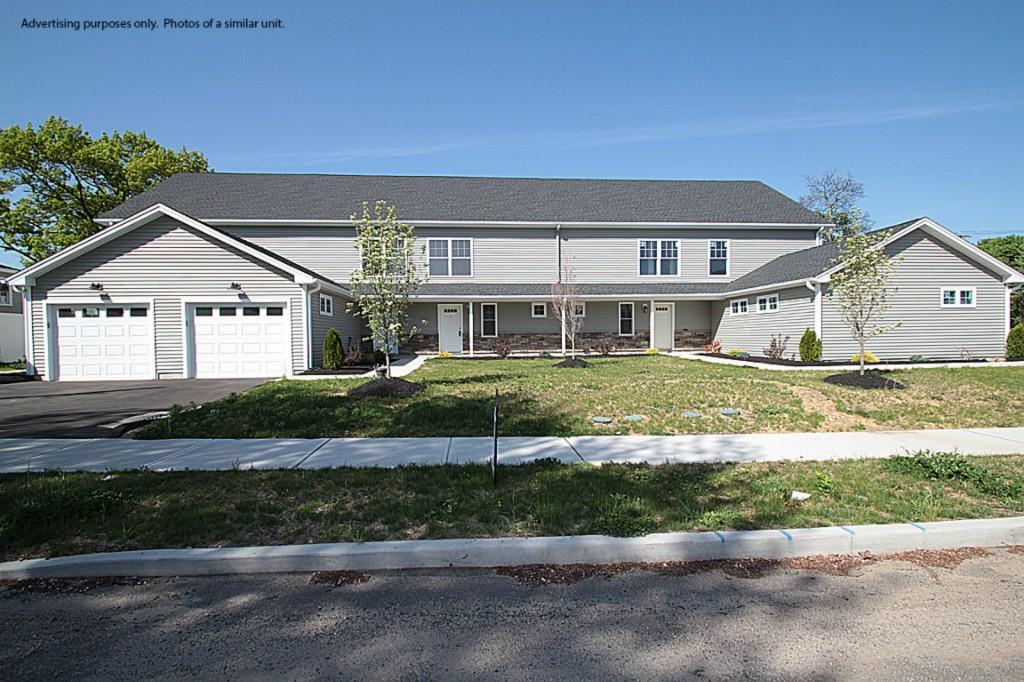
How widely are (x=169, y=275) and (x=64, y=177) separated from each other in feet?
74.4

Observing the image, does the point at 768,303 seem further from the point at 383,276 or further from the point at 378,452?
the point at 378,452

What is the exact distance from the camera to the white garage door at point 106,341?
1605 cm

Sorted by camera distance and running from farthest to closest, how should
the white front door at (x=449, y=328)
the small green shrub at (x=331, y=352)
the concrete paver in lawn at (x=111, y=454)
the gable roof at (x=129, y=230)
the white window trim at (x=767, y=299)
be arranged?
1. the white front door at (x=449, y=328)
2. the white window trim at (x=767, y=299)
3. the small green shrub at (x=331, y=352)
4. the gable roof at (x=129, y=230)
5. the concrete paver in lawn at (x=111, y=454)

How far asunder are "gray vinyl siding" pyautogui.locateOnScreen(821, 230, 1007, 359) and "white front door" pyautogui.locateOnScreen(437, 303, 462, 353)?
14574mm

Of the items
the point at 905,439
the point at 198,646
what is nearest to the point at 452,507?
the point at 198,646

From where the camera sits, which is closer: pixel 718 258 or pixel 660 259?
pixel 660 259

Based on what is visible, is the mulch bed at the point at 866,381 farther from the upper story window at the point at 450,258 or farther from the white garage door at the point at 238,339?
the upper story window at the point at 450,258

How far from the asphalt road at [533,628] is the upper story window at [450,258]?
2020 centimetres

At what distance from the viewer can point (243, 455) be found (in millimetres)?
6898

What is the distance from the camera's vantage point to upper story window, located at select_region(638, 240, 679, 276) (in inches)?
963

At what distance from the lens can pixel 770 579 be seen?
152 inches

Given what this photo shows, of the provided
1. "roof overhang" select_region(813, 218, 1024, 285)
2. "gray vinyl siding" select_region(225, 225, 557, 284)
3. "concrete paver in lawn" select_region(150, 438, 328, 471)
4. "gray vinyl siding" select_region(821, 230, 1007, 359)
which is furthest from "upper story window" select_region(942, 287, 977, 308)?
"concrete paver in lawn" select_region(150, 438, 328, 471)

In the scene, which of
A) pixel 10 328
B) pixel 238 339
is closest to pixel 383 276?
pixel 238 339

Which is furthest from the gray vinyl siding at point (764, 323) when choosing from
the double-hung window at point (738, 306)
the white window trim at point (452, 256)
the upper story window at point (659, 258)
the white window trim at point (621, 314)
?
the white window trim at point (452, 256)
